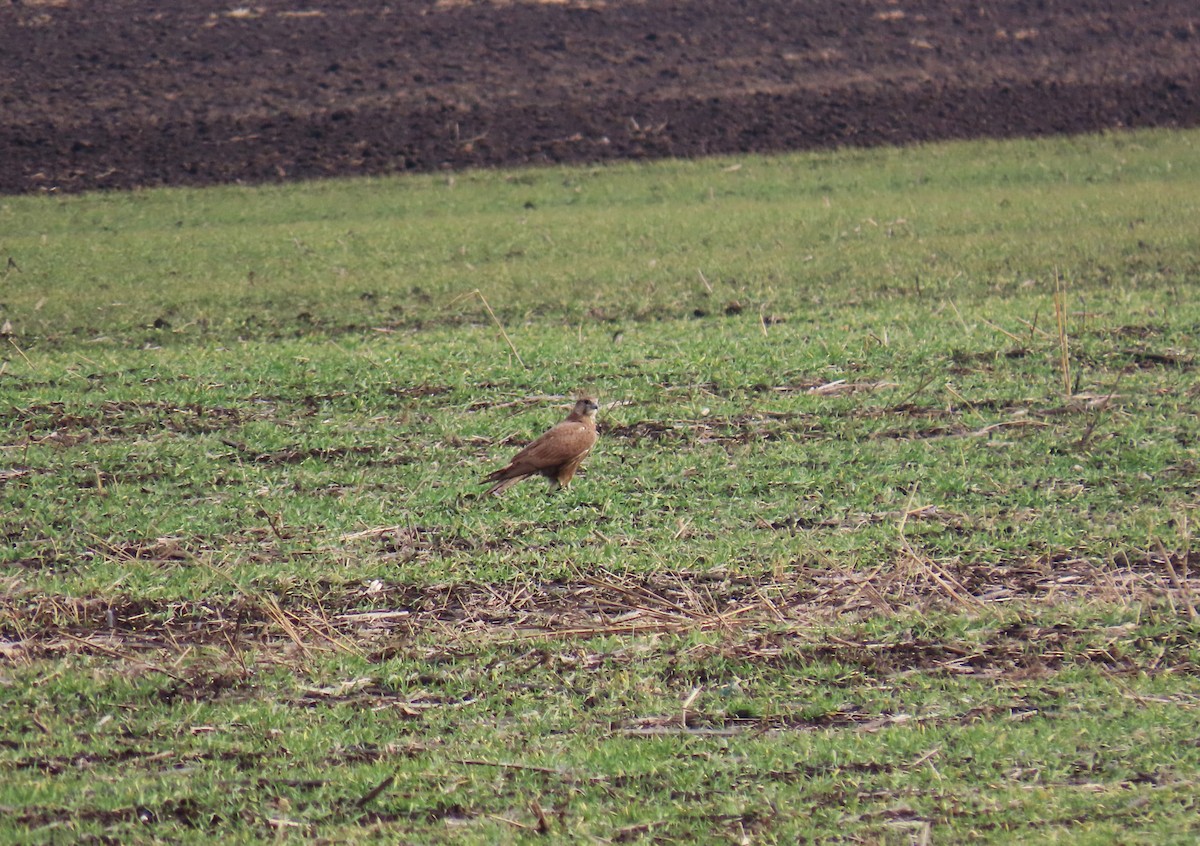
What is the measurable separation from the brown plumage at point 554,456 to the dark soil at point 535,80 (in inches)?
486

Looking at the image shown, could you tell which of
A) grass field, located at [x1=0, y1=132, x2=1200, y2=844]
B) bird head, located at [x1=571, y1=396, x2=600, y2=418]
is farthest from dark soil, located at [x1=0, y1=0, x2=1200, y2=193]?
bird head, located at [x1=571, y1=396, x2=600, y2=418]

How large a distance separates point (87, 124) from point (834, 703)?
1809 centimetres

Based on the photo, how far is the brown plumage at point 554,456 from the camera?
7.77 meters

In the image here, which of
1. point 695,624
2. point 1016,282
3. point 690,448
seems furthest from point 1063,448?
point 1016,282

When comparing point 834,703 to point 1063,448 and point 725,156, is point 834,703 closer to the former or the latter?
point 1063,448

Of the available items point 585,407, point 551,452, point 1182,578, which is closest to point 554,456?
point 551,452

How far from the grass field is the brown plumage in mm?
169

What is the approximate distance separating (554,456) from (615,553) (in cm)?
101

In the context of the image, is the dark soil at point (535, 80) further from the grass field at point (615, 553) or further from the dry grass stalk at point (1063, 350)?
the dry grass stalk at point (1063, 350)

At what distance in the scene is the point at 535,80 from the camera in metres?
21.9

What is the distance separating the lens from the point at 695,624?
6000 millimetres

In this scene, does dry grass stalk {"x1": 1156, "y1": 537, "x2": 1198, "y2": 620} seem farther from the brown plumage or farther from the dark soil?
the dark soil

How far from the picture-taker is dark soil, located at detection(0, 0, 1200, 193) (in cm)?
2009

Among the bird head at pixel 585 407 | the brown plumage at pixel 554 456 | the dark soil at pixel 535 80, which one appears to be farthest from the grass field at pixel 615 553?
the dark soil at pixel 535 80
